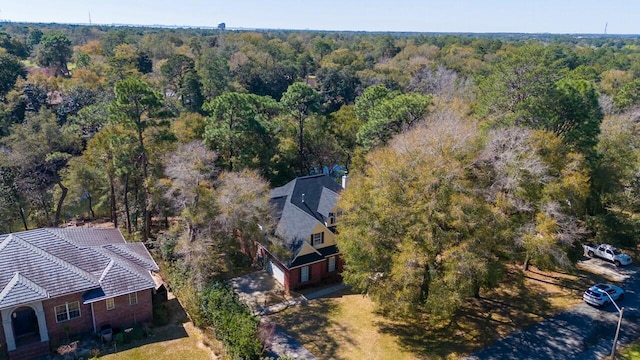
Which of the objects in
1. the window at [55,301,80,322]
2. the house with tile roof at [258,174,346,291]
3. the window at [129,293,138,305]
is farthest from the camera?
the house with tile roof at [258,174,346,291]

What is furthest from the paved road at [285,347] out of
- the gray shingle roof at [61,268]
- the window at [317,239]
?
the gray shingle roof at [61,268]

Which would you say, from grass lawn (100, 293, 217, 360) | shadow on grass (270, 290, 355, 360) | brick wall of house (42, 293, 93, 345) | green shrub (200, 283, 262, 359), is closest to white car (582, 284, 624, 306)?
shadow on grass (270, 290, 355, 360)

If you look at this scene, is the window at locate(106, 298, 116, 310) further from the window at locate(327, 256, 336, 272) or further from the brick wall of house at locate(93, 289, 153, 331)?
the window at locate(327, 256, 336, 272)

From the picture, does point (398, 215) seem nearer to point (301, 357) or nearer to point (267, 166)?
point (301, 357)

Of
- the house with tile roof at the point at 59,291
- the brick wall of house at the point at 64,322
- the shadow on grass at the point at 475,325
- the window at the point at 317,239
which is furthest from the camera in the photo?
the window at the point at 317,239

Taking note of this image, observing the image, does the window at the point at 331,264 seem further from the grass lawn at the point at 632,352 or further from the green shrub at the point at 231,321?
the grass lawn at the point at 632,352
